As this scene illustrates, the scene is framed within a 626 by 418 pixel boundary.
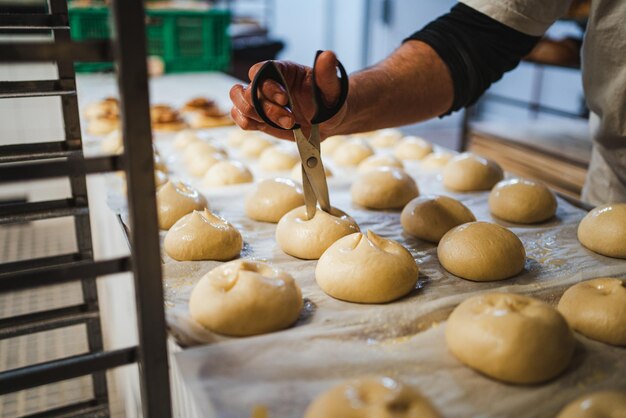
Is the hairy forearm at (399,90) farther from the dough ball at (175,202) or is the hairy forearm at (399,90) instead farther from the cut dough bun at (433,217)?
the dough ball at (175,202)

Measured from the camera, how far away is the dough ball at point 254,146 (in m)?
2.74

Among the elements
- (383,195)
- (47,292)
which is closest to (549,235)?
(383,195)

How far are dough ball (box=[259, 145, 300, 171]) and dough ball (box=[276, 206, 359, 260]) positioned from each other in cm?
94

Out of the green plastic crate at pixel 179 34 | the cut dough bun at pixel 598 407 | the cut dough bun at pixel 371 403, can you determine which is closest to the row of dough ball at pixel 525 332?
the cut dough bun at pixel 598 407

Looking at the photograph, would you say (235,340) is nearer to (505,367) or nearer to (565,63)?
(505,367)

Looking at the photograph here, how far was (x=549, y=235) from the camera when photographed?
1.68 m

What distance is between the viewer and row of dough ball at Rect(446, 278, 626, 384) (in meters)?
0.95

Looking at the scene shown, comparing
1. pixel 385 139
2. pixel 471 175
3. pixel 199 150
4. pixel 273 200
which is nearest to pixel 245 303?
pixel 273 200

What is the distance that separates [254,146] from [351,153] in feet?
1.63

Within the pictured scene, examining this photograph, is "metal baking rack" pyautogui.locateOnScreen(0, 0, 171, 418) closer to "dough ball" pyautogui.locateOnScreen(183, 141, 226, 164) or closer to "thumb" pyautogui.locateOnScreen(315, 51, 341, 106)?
"thumb" pyautogui.locateOnScreen(315, 51, 341, 106)

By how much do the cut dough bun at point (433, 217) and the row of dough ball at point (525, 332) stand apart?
51 centimetres

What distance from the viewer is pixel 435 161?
250 cm

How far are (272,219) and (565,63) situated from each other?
2.98 meters

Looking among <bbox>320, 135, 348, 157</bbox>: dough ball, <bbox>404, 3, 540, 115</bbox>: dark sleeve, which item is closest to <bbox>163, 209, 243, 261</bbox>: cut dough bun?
<bbox>404, 3, 540, 115</bbox>: dark sleeve
